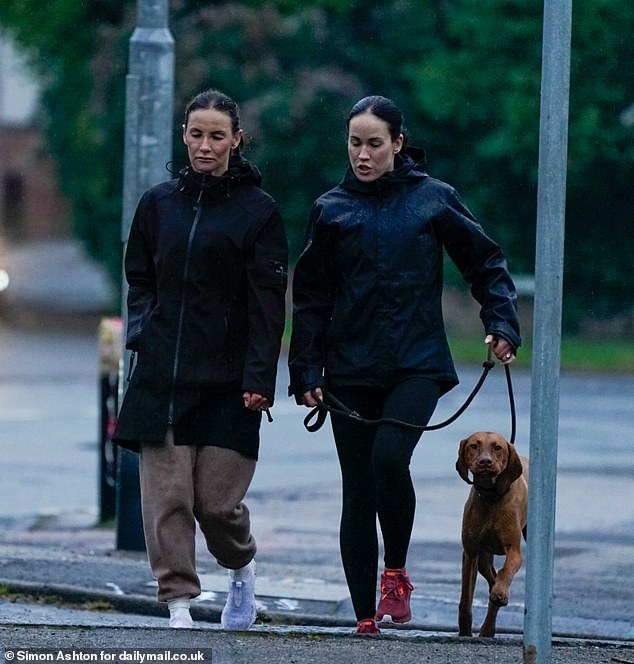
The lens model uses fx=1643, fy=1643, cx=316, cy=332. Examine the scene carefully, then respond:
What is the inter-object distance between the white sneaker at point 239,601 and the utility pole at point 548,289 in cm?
162

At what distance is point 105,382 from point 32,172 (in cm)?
4847

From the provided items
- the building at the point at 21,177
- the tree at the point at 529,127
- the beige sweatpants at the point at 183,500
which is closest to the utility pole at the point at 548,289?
the beige sweatpants at the point at 183,500

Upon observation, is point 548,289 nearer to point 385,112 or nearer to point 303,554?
point 385,112

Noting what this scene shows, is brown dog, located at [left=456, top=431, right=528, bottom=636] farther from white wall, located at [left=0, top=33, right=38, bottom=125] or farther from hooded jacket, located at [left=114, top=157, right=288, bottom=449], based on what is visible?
white wall, located at [left=0, top=33, right=38, bottom=125]

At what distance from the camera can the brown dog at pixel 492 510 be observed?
561 centimetres

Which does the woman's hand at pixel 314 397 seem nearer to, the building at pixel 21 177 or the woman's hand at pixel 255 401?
the woman's hand at pixel 255 401

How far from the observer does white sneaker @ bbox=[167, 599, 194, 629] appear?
5512 millimetres

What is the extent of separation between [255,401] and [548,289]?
4.51 ft

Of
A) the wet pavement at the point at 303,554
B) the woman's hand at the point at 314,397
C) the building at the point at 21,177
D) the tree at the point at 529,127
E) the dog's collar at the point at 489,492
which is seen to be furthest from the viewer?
the building at the point at 21,177

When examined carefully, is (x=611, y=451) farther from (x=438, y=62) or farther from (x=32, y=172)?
(x=32, y=172)

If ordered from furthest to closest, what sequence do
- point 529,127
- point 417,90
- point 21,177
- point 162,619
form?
point 21,177 < point 417,90 < point 529,127 < point 162,619

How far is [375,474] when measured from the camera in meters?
5.46

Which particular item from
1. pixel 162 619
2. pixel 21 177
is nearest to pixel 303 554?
pixel 162 619

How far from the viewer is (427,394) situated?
5.49 metres
